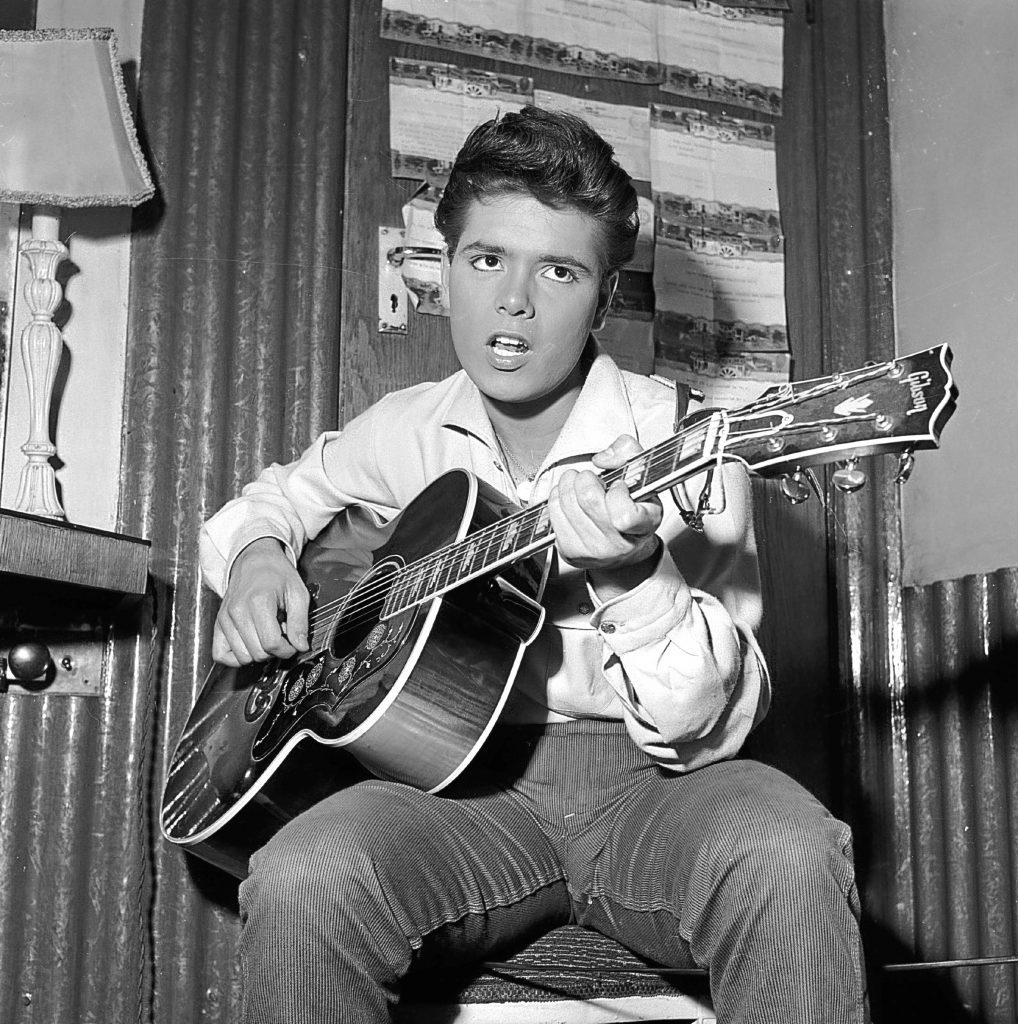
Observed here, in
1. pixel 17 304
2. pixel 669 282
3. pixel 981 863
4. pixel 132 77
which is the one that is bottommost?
pixel 981 863

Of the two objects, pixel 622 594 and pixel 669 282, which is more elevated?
pixel 669 282

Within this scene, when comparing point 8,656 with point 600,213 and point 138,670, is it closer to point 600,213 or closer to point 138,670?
point 138,670

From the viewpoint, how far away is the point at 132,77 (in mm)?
1905

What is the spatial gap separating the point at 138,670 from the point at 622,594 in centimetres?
88

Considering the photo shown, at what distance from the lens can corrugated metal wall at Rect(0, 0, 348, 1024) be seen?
5.56 ft

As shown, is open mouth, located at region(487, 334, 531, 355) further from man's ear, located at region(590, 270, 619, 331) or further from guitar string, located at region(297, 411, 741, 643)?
guitar string, located at region(297, 411, 741, 643)

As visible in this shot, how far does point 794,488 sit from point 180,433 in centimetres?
109

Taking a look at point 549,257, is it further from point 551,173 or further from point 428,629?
point 428,629

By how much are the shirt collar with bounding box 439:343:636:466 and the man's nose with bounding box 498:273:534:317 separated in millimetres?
123

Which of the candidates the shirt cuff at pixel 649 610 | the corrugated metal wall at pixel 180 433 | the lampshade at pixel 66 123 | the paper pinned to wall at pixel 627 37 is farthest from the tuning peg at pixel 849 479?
the paper pinned to wall at pixel 627 37

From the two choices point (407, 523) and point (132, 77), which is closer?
point (407, 523)

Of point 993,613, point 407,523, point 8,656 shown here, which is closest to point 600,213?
point 407,523

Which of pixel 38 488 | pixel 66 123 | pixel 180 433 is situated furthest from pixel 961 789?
pixel 66 123

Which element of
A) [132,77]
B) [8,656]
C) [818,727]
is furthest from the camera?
[818,727]
